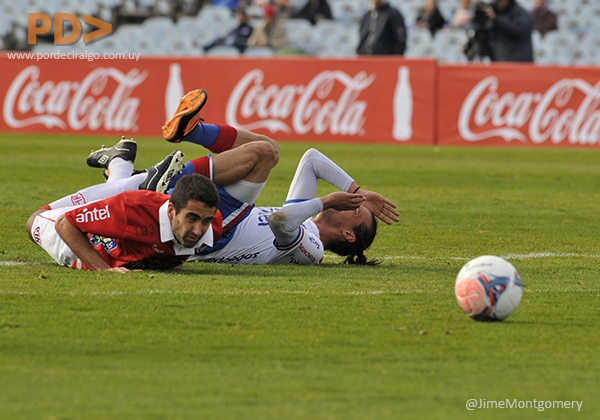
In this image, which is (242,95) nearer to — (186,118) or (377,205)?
(186,118)

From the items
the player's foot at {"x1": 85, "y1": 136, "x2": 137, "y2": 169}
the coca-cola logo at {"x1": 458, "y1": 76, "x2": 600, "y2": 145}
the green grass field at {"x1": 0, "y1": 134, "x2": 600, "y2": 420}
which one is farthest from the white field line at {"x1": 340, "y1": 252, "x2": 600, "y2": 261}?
the coca-cola logo at {"x1": 458, "y1": 76, "x2": 600, "y2": 145}

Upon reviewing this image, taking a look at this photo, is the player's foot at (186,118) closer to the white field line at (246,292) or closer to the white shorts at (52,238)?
the white shorts at (52,238)

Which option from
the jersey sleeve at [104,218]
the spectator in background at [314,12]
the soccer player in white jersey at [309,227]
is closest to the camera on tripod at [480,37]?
the spectator in background at [314,12]

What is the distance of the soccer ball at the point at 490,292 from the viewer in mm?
5324

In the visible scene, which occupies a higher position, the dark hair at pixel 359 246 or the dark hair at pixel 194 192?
the dark hair at pixel 194 192

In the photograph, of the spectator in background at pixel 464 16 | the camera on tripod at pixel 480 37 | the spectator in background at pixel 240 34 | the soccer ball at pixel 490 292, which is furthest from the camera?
the spectator in background at pixel 240 34

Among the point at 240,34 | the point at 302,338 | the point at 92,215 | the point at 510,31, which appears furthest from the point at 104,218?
the point at 240,34

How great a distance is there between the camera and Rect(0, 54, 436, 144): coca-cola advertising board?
61.6ft

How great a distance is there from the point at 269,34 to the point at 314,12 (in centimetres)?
185

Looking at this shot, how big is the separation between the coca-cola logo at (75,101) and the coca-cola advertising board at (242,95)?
0.02 metres

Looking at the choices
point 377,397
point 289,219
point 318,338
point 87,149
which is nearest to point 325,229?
point 289,219

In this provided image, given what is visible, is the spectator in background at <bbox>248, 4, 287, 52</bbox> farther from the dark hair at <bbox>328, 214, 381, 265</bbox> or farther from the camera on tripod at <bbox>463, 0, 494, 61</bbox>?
the dark hair at <bbox>328, 214, 381, 265</bbox>

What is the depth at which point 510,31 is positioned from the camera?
18922mm

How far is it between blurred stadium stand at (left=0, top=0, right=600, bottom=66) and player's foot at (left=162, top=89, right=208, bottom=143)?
50.6 feet
